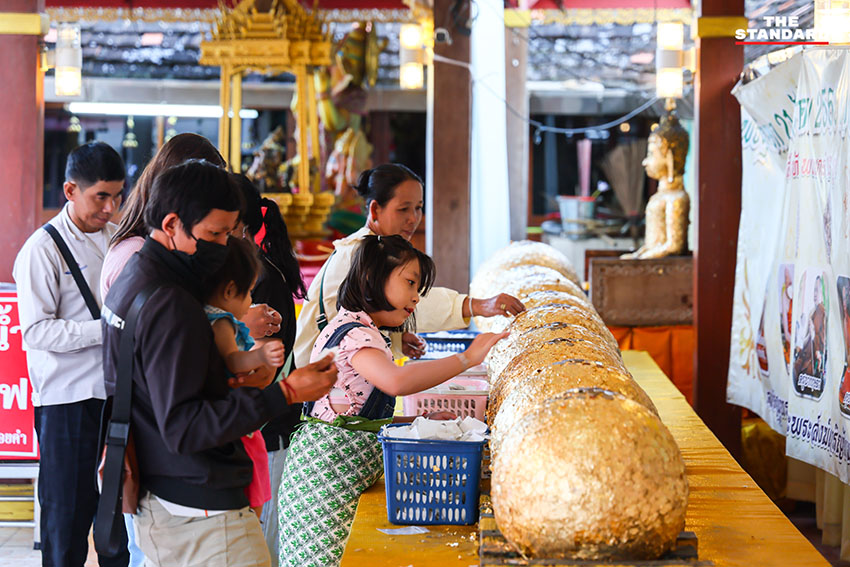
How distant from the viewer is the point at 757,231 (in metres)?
3.86

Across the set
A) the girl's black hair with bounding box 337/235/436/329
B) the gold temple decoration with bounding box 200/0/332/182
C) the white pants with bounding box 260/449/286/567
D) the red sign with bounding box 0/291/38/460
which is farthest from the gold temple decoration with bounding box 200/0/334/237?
the girl's black hair with bounding box 337/235/436/329

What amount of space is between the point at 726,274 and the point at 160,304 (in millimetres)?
3390

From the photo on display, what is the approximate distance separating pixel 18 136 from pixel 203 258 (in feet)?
10.4

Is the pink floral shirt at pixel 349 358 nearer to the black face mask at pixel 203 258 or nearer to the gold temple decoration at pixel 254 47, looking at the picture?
the black face mask at pixel 203 258

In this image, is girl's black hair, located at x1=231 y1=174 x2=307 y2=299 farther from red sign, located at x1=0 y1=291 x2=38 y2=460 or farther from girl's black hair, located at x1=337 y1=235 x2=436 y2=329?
red sign, located at x1=0 y1=291 x2=38 y2=460

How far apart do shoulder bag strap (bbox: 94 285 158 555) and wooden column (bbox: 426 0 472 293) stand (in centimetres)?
374

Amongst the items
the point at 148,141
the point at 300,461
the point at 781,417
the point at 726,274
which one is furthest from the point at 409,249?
the point at 148,141

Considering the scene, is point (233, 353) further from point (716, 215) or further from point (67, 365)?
point (716, 215)

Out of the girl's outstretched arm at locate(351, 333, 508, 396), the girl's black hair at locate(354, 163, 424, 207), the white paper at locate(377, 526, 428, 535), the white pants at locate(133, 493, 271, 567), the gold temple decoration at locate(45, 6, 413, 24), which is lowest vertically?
the white paper at locate(377, 526, 428, 535)

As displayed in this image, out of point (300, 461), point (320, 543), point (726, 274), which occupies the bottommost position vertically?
point (320, 543)

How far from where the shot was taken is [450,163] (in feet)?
17.4

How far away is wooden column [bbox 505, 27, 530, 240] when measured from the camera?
6684 mm

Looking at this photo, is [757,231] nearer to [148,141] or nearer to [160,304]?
[160,304]

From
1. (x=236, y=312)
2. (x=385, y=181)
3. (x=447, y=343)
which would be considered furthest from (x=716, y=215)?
(x=236, y=312)
